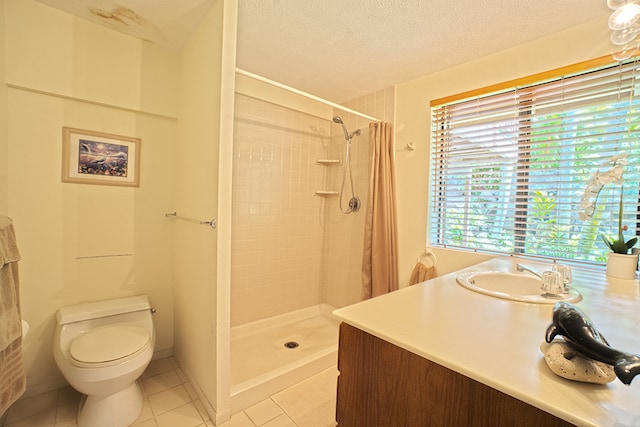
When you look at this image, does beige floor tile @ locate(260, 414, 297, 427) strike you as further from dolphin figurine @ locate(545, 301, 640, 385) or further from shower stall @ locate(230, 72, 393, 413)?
dolphin figurine @ locate(545, 301, 640, 385)

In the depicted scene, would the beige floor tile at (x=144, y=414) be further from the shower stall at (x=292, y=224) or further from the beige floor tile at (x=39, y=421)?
the shower stall at (x=292, y=224)

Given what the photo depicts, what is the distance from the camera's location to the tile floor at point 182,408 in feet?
4.93

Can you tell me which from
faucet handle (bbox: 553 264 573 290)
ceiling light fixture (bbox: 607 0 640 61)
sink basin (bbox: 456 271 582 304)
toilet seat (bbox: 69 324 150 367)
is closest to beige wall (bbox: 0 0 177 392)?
toilet seat (bbox: 69 324 150 367)

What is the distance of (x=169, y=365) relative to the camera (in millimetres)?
2037

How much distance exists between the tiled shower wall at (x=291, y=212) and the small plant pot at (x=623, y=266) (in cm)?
170

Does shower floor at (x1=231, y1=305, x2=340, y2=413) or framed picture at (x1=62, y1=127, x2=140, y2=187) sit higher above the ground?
framed picture at (x1=62, y1=127, x2=140, y2=187)

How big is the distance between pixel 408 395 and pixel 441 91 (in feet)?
6.99

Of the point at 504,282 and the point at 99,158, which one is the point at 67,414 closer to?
the point at 99,158

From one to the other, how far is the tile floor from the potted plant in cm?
170

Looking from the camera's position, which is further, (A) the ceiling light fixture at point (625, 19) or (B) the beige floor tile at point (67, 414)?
(B) the beige floor tile at point (67, 414)

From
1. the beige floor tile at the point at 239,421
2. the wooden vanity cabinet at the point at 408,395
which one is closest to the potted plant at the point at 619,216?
the wooden vanity cabinet at the point at 408,395

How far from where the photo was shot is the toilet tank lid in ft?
5.38

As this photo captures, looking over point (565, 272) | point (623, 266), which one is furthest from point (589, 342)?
point (623, 266)

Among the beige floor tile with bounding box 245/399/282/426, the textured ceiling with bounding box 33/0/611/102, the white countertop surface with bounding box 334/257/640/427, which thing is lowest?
the beige floor tile with bounding box 245/399/282/426
